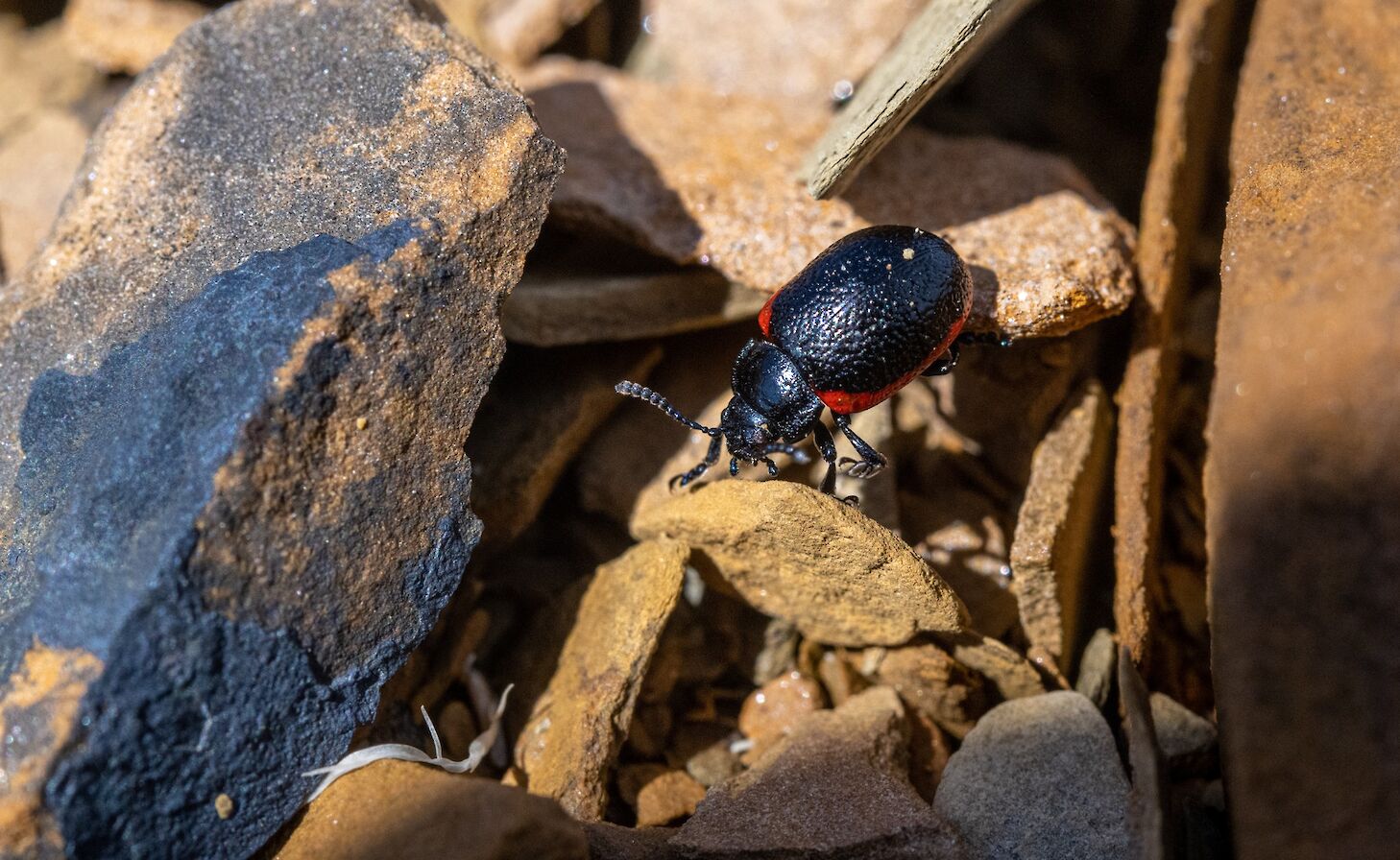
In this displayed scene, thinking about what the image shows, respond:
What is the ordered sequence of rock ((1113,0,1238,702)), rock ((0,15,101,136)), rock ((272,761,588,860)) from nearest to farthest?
rock ((272,761,588,860)), rock ((1113,0,1238,702)), rock ((0,15,101,136))

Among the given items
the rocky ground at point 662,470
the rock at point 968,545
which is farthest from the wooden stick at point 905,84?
the rock at point 968,545

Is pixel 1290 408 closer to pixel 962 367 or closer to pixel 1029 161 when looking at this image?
pixel 962 367

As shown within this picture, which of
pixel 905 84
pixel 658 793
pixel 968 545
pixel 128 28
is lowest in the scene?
pixel 968 545

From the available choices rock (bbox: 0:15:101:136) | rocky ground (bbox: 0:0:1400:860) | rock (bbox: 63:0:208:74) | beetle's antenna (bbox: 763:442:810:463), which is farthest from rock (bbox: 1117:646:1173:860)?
rock (bbox: 0:15:101:136)

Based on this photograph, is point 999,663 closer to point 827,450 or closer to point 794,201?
point 827,450

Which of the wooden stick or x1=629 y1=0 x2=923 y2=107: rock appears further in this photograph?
x1=629 y1=0 x2=923 y2=107: rock

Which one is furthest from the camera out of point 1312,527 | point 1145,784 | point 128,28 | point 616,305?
point 128,28

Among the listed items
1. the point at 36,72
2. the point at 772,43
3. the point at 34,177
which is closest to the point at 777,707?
the point at 772,43

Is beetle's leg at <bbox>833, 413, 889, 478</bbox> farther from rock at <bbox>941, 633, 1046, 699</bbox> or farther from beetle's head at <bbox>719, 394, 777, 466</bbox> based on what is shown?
rock at <bbox>941, 633, 1046, 699</bbox>
